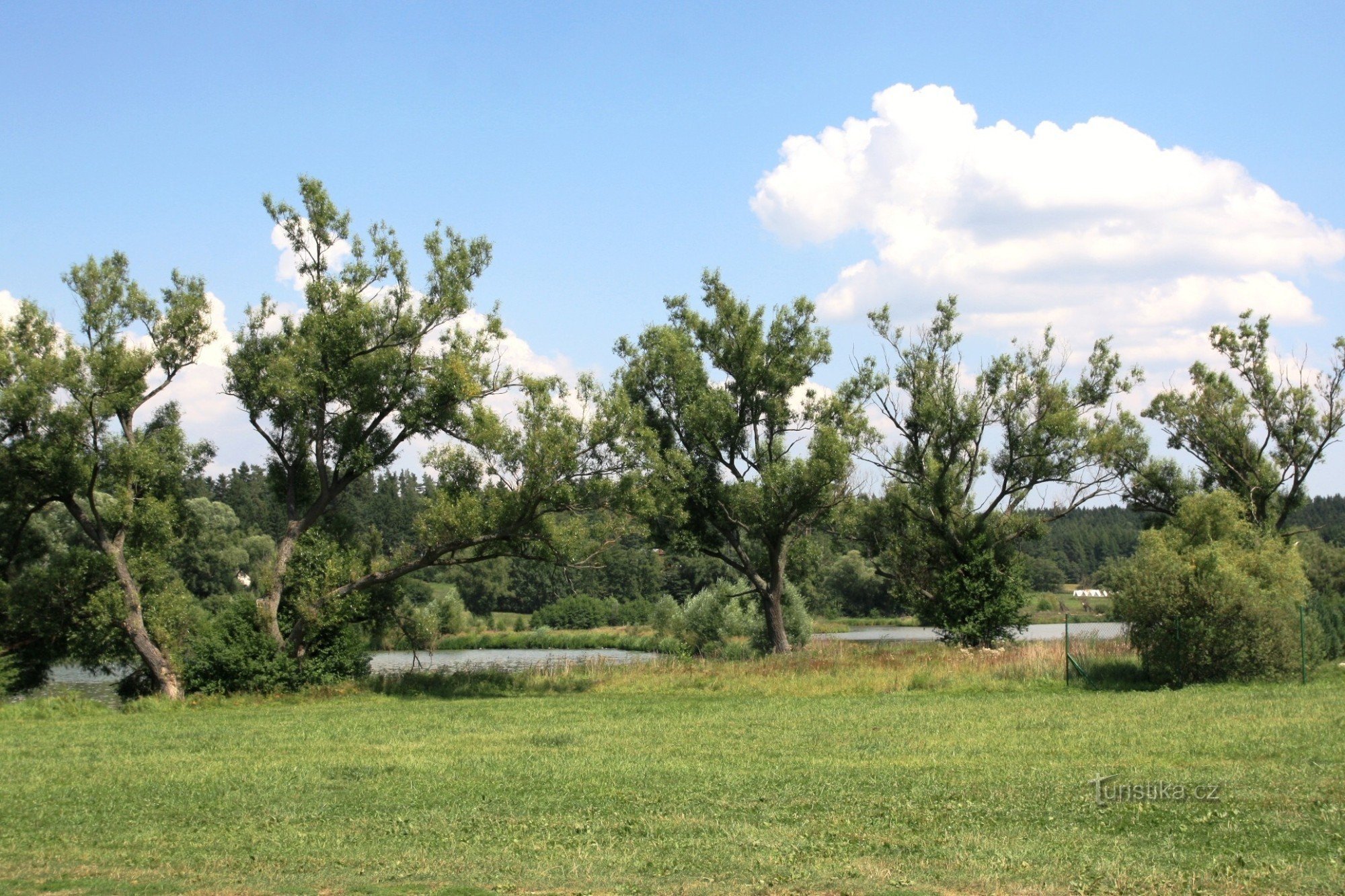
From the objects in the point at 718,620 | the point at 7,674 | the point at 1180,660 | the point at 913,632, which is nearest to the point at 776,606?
the point at 718,620

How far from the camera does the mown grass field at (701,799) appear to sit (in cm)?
826

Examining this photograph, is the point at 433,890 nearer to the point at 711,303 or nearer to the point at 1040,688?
the point at 1040,688

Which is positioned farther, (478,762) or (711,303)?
(711,303)

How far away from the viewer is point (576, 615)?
71.3 meters

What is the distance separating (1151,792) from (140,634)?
2291 cm

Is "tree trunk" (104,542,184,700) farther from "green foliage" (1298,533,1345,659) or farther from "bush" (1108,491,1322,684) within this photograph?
"green foliage" (1298,533,1345,659)

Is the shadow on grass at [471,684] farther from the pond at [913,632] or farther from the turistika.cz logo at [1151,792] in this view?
the pond at [913,632]

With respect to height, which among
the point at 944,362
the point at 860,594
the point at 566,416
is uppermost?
the point at 944,362

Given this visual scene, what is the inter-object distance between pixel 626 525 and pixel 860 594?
51228 mm

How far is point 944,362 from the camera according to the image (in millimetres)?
35406

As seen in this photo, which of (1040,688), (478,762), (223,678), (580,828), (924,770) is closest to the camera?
(580,828)

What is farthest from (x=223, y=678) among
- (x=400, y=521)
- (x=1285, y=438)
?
(x=400, y=521)

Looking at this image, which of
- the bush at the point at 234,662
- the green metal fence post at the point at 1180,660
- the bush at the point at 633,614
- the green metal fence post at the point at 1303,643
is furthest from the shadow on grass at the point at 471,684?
the bush at the point at 633,614

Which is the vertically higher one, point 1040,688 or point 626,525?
point 626,525
